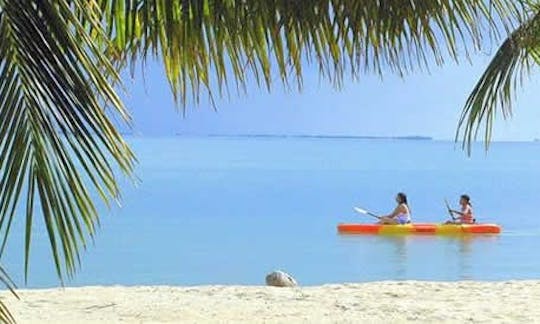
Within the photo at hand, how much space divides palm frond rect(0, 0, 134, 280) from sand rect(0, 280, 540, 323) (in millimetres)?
4562

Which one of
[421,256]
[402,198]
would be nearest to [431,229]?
[421,256]

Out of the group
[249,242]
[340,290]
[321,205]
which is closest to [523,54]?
[340,290]

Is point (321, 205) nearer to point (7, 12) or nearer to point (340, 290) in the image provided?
point (340, 290)

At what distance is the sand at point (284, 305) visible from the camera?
6434 millimetres

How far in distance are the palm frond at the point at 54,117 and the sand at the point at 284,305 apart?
180 inches

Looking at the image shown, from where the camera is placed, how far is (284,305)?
697 centimetres

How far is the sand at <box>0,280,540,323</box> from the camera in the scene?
6.43 m

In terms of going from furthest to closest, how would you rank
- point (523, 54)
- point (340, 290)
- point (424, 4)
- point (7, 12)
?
point (340, 290), point (523, 54), point (424, 4), point (7, 12)

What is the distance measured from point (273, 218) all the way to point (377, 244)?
13038mm

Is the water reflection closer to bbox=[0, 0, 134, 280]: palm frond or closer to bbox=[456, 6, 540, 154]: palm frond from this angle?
bbox=[456, 6, 540, 154]: palm frond

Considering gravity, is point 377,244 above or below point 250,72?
below

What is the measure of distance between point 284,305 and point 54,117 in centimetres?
529

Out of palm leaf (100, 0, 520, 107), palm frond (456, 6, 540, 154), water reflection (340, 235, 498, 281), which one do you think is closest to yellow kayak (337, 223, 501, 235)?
water reflection (340, 235, 498, 281)

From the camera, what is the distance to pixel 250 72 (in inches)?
96.9
